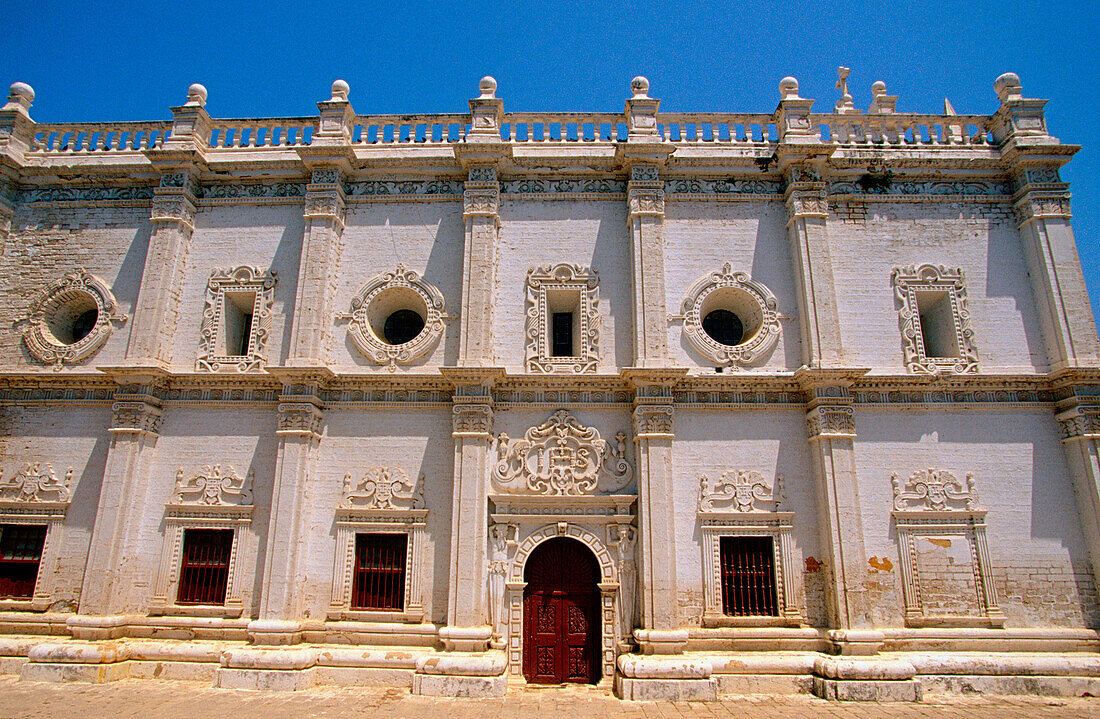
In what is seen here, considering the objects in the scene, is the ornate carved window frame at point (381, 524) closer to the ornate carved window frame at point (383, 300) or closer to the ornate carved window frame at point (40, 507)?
the ornate carved window frame at point (383, 300)

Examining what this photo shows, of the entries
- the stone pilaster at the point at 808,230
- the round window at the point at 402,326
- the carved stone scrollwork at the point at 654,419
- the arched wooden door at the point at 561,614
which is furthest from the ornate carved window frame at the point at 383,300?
the stone pilaster at the point at 808,230

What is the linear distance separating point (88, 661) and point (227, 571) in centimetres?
263

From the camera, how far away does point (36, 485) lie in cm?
1305

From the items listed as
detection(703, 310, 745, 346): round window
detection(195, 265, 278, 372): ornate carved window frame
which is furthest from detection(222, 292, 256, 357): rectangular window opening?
detection(703, 310, 745, 346): round window

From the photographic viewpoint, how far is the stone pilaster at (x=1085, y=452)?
12062mm

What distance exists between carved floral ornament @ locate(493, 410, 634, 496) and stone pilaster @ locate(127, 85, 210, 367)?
25.2 feet

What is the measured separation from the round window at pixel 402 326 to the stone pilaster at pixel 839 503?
8.35 m

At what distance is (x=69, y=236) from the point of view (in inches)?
576

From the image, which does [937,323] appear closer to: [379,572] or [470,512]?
[470,512]

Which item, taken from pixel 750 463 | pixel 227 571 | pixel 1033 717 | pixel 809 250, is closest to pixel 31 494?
pixel 227 571

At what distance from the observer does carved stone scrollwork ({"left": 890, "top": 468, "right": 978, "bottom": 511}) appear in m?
12.4

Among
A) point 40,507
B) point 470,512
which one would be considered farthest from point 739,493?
point 40,507

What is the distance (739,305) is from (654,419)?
3.58 metres

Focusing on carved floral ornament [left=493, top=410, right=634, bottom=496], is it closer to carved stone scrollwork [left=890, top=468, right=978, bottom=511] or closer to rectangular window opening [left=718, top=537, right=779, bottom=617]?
rectangular window opening [left=718, top=537, right=779, bottom=617]
